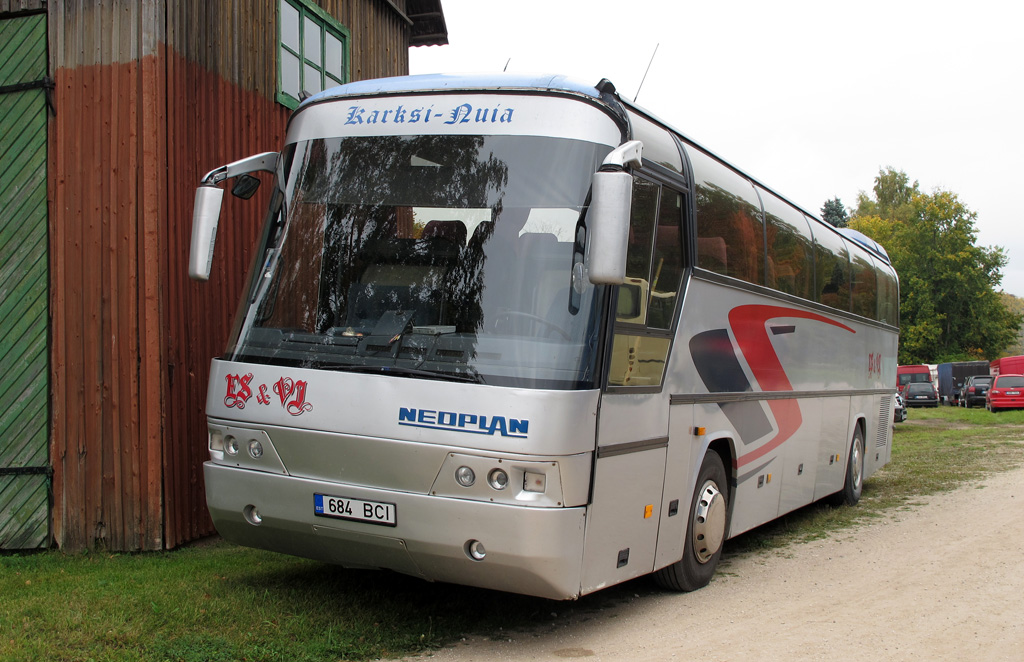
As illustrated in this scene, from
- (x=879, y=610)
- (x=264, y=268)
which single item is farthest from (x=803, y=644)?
(x=264, y=268)

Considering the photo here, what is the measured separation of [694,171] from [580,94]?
176cm

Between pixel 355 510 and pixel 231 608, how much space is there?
3.87 ft

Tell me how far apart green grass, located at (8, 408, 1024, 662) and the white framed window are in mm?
5170

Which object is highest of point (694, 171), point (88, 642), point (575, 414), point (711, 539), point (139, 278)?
point (694, 171)

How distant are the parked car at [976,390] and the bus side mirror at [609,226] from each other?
157 feet

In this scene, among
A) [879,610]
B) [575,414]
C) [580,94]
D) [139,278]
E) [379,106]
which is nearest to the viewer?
[575,414]

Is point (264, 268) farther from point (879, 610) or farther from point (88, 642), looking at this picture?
point (879, 610)

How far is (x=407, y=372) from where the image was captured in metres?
5.48

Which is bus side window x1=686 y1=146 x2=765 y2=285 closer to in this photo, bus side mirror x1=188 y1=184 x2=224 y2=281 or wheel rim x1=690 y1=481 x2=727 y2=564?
wheel rim x1=690 y1=481 x2=727 y2=564

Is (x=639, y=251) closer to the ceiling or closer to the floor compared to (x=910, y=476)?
closer to the ceiling

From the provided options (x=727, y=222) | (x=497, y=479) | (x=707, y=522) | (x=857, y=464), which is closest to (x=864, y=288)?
(x=857, y=464)

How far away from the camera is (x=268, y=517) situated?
19.3ft

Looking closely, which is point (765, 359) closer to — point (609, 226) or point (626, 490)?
point (626, 490)

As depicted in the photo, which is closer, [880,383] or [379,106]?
[379,106]
